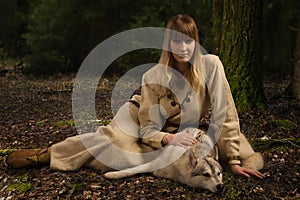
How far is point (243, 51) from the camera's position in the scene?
5.39 metres

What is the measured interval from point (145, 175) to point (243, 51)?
251cm

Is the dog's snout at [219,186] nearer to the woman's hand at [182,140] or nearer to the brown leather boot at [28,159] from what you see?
the woman's hand at [182,140]

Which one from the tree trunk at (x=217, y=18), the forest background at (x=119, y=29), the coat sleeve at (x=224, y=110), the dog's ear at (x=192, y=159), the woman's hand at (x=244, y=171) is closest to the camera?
the dog's ear at (x=192, y=159)

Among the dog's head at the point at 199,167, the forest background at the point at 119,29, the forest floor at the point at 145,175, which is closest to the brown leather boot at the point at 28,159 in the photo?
the forest floor at the point at 145,175

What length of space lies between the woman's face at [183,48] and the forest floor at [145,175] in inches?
36.7

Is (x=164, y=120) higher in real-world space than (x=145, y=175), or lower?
higher

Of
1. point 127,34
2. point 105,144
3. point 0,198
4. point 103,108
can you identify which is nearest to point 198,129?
point 105,144

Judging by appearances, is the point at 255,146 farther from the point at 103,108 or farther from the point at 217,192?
the point at 103,108

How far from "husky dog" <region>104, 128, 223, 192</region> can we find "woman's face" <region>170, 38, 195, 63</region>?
0.56 metres

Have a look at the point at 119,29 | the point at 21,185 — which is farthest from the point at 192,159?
the point at 119,29

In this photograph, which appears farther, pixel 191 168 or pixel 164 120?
pixel 164 120

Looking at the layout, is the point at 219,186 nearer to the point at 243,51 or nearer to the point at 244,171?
the point at 244,171

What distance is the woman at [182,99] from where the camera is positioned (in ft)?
11.2

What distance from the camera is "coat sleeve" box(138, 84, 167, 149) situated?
3.56m
